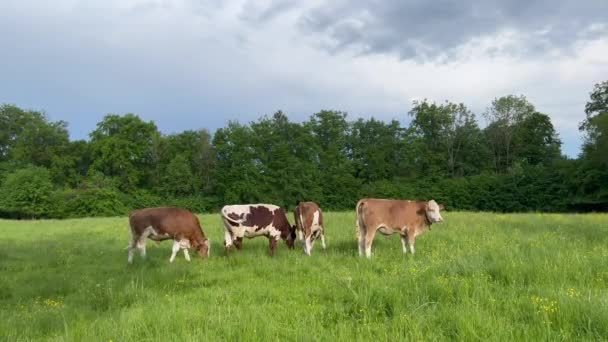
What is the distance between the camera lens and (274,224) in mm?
12711

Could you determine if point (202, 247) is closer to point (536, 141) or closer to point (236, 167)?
point (236, 167)

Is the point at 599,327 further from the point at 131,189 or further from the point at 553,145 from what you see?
the point at 553,145

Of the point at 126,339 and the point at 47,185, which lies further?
the point at 47,185

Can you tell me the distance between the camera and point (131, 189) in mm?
56844

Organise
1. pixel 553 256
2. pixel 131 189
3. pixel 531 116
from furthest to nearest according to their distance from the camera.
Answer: pixel 531 116 → pixel 131 189 → pixel 553 256

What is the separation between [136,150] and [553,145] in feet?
201

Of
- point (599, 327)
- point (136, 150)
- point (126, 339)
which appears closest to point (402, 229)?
point (599, 327)

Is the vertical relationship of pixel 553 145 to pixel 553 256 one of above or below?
above

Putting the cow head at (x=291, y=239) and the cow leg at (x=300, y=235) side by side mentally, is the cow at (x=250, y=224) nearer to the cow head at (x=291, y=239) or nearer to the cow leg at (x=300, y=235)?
the cow head at (x=291, y=239)

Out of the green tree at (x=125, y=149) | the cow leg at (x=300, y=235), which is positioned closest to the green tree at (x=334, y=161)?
the green tree at (x=125, y=149)

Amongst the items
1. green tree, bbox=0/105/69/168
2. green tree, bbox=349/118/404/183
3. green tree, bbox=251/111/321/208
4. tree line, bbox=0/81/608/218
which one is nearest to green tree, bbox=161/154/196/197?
tree line, bbox=0/81/608/218

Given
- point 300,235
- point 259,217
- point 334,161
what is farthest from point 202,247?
point 334,161

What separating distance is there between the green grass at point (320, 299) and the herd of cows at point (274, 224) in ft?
2.68

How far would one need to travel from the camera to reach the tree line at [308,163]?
175 ft
